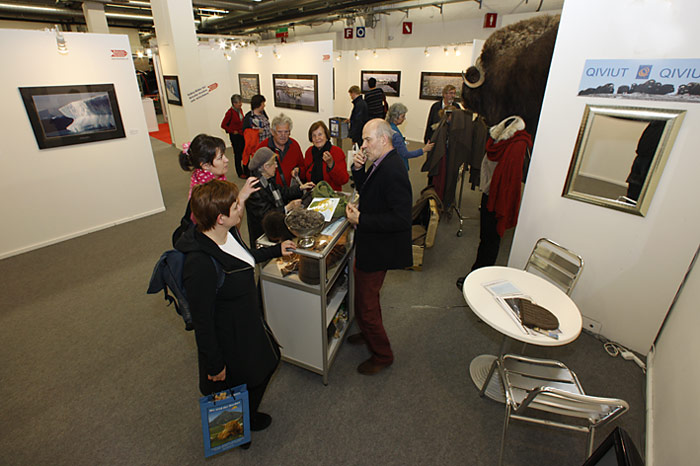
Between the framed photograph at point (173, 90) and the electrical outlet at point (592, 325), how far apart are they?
28.5ft

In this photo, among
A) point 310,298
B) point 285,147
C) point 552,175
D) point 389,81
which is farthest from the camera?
point 389,81

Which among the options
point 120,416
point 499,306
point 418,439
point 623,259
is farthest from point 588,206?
point 120,416

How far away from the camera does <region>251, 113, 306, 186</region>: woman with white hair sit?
11.4 feet

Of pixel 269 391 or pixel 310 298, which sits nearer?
pixel 310 298

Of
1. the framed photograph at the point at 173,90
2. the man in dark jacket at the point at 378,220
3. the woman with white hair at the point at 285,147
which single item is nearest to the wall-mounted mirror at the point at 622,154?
the man in dark jacket at the point at 378,220

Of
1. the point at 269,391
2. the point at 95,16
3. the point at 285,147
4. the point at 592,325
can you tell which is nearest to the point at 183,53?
the point at 95,16

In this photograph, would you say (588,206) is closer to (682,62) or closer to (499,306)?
(682,62)

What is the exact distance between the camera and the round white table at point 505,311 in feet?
6.34

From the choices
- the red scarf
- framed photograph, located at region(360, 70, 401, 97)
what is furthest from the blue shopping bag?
framed photograph, located at region(360, 70, 401, 97)

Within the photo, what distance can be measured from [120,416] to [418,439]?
2014 millimetres

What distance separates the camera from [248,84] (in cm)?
930

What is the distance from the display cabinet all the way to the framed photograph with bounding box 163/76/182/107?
7.39 metres

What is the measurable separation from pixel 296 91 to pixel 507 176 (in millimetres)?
6093

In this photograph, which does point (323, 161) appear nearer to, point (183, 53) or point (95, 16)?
point (183, 53)
